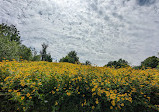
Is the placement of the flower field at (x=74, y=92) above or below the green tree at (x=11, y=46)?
below

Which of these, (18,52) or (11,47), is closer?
(11,47)

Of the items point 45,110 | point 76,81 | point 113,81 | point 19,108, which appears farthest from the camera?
point 113,81

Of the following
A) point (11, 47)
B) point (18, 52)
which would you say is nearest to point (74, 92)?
point (11, 47)

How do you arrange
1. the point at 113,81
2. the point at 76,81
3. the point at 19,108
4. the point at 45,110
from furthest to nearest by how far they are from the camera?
the point at 113,81 < the point at 76,81 < the point at 45,110 < the point at 19,108

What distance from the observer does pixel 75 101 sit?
2711 mm

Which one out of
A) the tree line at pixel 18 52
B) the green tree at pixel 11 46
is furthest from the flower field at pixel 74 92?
the green tree at pixel 11 46

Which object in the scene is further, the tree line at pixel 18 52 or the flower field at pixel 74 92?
the tree line at pixel 18 52

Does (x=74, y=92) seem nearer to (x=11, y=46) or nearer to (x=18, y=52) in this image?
(x=11, y=46)

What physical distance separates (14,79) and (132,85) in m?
3.76

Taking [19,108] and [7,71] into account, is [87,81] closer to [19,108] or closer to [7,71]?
[19,108]

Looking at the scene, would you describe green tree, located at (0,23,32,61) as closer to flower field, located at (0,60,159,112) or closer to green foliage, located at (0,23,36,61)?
green foliage, located at (0,23,36,61)

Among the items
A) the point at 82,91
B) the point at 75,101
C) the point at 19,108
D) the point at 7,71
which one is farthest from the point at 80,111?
the point at 7,71

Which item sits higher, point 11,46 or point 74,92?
point 11,46

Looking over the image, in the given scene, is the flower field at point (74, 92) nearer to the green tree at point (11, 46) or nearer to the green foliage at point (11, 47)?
the green foliage at point (11, 47)
